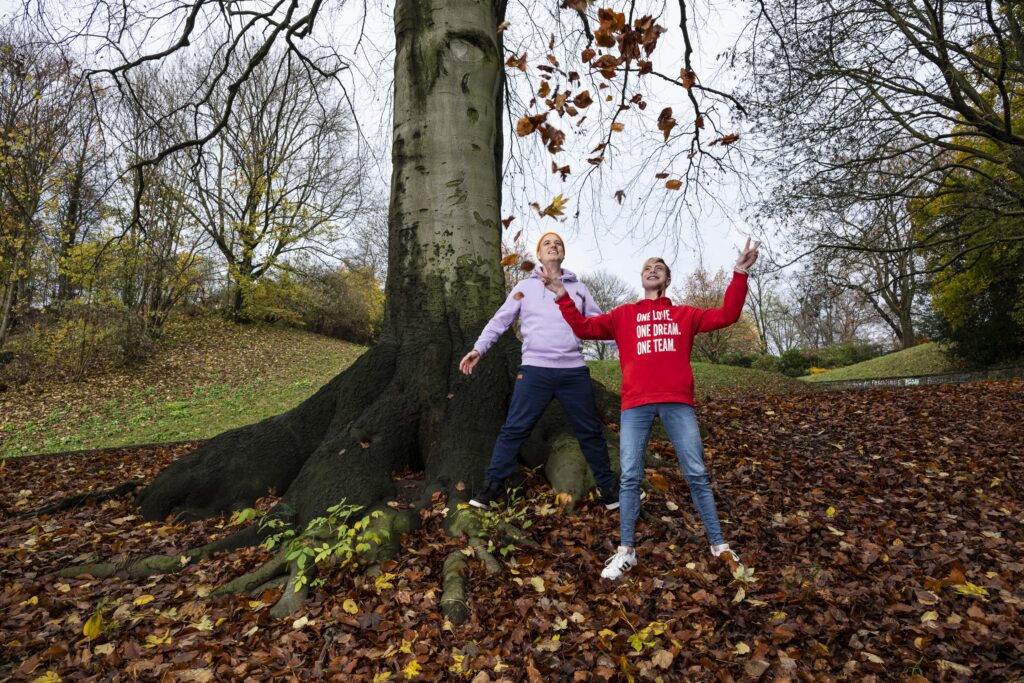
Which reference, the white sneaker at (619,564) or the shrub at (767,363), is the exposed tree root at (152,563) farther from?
the shrub at (767,363)

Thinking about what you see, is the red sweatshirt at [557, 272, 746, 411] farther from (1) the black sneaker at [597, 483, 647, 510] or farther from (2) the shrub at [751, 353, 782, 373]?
(2) the shrub at [751, 353, 782, 373]

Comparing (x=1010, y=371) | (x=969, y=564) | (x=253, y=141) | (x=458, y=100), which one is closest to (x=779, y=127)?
(x=458, y=100)

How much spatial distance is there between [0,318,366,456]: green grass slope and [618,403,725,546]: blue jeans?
1144cm

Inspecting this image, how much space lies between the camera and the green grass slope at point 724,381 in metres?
14.5

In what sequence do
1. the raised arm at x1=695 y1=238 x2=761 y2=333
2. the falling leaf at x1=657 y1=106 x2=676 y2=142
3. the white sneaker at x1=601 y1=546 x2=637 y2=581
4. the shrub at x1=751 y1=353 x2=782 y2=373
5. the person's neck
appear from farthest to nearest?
the shrub at x1=751 y1=353 x2=782 y2=373, the falling leaf at x1=657 y1=106 x2=676 y2=142, the person's neck, the white sneaker at x1=601 y1=546 x2=637 y2=581, the raised arm at x1=695 y1=238 x2=761 y2=333

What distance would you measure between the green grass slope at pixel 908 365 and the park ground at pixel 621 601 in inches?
721

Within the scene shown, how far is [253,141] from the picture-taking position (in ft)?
71.8

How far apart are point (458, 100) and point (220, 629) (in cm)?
418

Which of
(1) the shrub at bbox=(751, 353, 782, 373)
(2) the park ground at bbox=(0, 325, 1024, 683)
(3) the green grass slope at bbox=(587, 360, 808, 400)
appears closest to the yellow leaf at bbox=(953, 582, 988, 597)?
(2) the park ground at bbox=(0, 325, 1024, 683)

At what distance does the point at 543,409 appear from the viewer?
3.71 meters

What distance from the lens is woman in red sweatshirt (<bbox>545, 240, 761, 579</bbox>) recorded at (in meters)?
3.14

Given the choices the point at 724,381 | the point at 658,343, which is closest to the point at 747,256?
the point at 658,343

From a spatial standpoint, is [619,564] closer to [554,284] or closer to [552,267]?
[554,284]

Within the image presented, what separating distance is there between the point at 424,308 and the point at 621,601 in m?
2.77
